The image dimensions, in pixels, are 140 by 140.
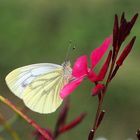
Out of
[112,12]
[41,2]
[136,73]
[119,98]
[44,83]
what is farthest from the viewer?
[41,2]

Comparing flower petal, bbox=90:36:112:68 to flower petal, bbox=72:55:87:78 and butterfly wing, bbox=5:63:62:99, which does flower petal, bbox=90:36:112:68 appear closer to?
flower petal, bbox=72:55:87:78

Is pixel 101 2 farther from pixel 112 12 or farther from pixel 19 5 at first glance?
pixel 19 5

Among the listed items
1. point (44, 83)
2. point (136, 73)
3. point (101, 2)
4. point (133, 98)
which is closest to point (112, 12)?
point (101, 2)

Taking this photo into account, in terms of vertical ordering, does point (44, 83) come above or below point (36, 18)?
above

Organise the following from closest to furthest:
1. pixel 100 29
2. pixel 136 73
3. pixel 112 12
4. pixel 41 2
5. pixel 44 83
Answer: pixel 44 83 → pixel 136 73 → pixel 100 29 → pixel 112 12 → pixel 41 2

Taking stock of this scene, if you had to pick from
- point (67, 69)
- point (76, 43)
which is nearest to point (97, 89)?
point (67, 69)

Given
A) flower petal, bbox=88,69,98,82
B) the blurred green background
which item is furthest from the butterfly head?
the blurred green background
